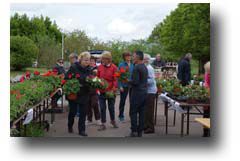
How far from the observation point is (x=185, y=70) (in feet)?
26.0

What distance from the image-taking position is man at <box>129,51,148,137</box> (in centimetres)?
804

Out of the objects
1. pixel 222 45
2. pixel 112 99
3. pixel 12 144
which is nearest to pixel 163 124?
pixel 112 99

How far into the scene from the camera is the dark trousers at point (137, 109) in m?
8.03

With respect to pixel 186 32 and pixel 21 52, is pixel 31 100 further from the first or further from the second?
pixel 186 32

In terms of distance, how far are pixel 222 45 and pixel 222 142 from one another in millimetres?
1238

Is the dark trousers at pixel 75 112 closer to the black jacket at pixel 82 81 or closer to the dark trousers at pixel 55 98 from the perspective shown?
the black jacket at pixel 82 81

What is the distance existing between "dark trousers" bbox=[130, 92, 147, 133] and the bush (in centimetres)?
154

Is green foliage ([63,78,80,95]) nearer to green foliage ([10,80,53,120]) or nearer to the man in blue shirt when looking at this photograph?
green foliage ([10,80,53,120])

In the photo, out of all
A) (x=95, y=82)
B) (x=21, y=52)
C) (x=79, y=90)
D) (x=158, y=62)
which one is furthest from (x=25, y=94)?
(x=158, y=62)

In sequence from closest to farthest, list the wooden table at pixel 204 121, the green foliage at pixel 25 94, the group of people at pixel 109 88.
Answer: the green foliage at pixel 25 94 < the wooden table at pixel 204 121 < the group of people at pixel 109 88

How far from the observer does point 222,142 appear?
7.48 metres

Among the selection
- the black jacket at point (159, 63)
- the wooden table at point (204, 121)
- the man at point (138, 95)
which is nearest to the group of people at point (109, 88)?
the man at point (138, 95)

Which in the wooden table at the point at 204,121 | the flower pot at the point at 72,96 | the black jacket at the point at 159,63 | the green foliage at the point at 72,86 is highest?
the black jacket at the point at 159,63

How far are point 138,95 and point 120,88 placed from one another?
65 cm
